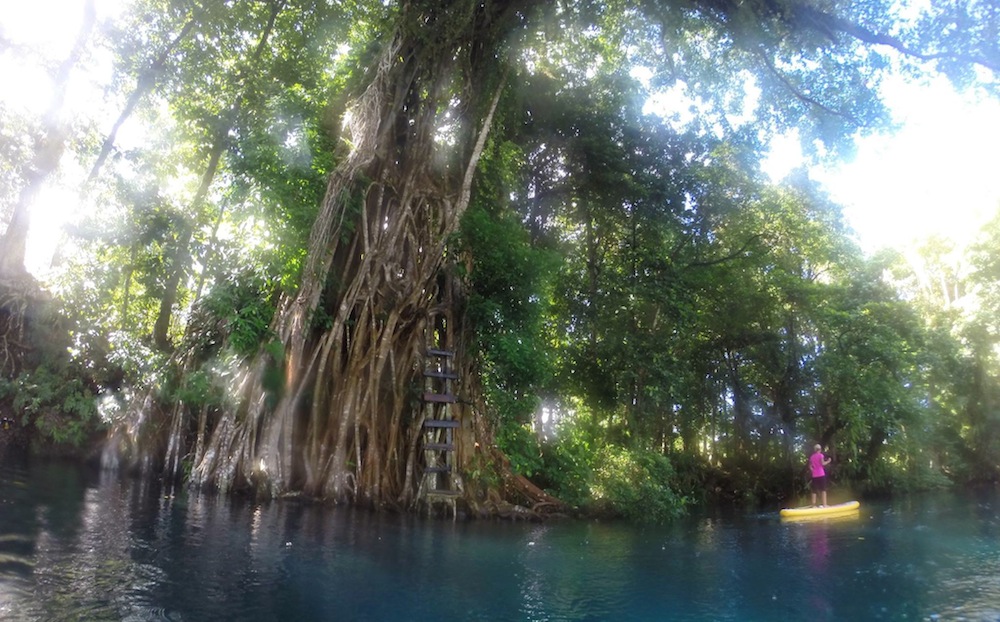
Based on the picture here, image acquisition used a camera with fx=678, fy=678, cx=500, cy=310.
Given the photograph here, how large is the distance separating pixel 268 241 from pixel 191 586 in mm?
6595

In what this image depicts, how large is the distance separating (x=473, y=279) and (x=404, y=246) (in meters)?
1.17

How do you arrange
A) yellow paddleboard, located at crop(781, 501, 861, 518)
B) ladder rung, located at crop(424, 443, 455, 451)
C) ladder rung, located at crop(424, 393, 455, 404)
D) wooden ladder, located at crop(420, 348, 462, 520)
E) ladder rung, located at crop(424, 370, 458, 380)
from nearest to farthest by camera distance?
wooden ladder, located at crop(420, 348, 462, 520)
ladder rung, located at crop(424, 443, 455, 451)
ladder rung, located at crop(424, 393, 455, 404)
ladder rung, located at crop(424, 370, 458, 380)
yellow paddleboard, located at crop(781, 501, 861, 518)

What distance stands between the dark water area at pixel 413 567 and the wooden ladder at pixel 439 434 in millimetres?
552

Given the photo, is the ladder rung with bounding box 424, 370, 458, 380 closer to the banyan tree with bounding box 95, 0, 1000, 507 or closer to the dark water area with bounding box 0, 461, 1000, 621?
the banyan tree with bounding box 95, 0, 1000, 507

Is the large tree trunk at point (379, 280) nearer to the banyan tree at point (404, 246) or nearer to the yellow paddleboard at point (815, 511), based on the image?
the banyan tree at point (404, 246)

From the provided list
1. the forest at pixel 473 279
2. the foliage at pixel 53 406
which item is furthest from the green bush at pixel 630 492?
the foliage at pixel 53 406

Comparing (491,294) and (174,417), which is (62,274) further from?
(491,294)

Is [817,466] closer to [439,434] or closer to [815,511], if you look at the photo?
[815,511]

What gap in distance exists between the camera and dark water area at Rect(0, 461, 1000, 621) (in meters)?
3.99

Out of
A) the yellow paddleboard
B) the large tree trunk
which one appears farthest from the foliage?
the yellow paddleboard

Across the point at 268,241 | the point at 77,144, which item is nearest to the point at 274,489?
the point at 268,241

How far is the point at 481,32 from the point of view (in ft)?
36.8

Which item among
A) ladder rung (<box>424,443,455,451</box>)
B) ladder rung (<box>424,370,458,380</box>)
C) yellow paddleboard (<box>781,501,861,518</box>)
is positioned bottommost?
yellow paddleboard (<box>781,501,861,518</box>)

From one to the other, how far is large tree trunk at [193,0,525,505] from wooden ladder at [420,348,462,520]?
25cm
